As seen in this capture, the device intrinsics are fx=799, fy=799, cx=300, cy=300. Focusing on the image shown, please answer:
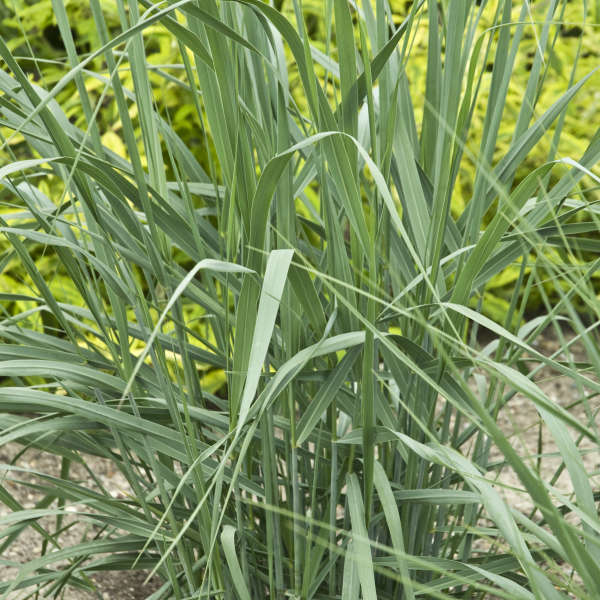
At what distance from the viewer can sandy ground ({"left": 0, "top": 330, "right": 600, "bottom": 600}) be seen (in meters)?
1.29

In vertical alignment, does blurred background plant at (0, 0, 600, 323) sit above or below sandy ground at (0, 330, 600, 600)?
above

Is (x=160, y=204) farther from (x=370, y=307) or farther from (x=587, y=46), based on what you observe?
(x=587, y=46)

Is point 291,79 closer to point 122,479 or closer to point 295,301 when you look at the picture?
point 122,479

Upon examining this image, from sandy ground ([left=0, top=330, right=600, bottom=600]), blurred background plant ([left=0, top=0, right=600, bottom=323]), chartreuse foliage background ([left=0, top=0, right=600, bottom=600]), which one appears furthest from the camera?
blurred background plant ([left=0, top=0, right=600, bottom=323])

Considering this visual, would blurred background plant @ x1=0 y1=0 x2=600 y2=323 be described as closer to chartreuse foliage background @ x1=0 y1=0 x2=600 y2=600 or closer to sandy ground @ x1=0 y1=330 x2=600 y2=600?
sandy ground @ x1=0 y1=330 x2=600 y2=600

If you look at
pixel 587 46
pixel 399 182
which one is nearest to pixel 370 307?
pixel 399 182

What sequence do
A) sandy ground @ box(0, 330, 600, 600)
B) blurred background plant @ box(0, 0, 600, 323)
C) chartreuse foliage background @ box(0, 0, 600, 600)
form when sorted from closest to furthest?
1. chartreuse foliage background @ box(0, 0, 600, 600)
2. sandy ground @ box(0, 330, 600, 600)
3. blurred background plant @ box(0, 0, 600, 323)

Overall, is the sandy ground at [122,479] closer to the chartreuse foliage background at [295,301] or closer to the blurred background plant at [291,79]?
Result: the chartreuse foliage background at [295,301]

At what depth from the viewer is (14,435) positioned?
724mm

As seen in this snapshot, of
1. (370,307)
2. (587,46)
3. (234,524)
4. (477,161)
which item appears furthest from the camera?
(587,46)

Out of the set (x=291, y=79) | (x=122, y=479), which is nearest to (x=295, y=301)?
(x=122, y=479)

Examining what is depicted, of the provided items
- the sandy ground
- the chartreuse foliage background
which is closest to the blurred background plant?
the sandy ground

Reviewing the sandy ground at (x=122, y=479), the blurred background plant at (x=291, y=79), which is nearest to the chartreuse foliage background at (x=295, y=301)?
the sandy ground at (x=122, y=479)

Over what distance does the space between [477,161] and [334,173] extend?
18cm
